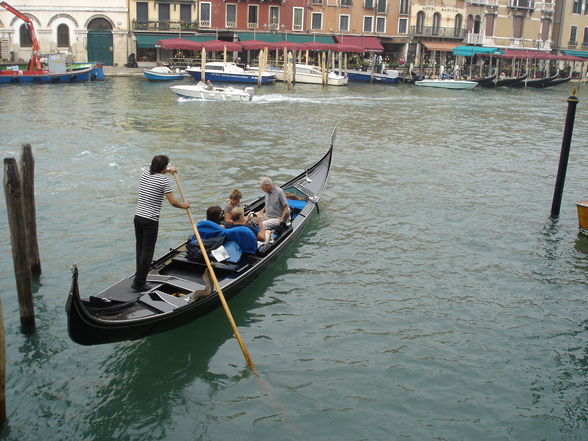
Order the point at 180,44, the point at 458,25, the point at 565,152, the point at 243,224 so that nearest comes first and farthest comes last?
1. the point at 243,224
2. the point at 565,152
3. the point at 180,44
4. the point at 458,25

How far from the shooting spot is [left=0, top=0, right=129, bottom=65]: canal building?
32625 mm

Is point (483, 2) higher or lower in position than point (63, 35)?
higher

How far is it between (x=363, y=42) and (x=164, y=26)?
11.8 m

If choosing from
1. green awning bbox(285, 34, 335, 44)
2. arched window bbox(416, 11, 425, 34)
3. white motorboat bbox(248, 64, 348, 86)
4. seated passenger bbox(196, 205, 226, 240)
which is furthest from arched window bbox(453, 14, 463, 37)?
seated passenger bbox(196, 205, 226, 240)

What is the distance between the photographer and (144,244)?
18.4ft

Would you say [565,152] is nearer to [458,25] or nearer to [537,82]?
[537,82]

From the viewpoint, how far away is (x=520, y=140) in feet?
56.8

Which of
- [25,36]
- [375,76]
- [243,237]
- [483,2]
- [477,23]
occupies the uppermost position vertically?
[483,2]

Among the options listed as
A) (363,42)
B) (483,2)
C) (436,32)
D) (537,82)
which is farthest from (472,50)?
(363,42)

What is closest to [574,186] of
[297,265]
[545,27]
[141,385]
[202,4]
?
[297,265]

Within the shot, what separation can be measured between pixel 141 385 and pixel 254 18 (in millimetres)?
34821

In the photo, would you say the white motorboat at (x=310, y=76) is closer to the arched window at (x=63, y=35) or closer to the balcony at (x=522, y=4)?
the arched window at (x=63, y=35)

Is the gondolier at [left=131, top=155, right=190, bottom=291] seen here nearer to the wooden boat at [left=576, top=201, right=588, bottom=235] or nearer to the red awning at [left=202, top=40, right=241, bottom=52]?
the wooden boat at [left=576, top=201, right=588, bottom=235]

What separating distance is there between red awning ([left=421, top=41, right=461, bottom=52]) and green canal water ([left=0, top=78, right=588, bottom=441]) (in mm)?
27650
